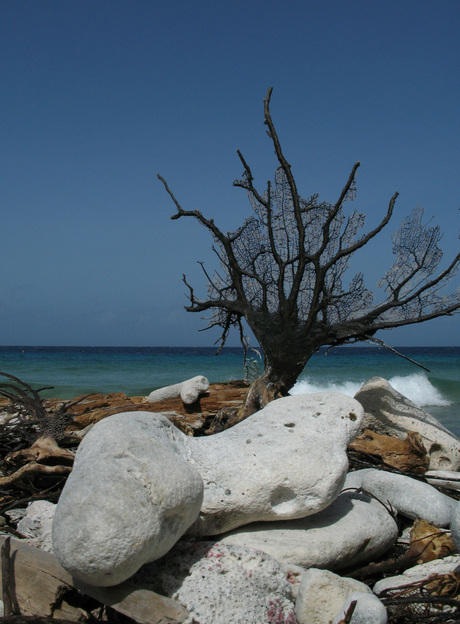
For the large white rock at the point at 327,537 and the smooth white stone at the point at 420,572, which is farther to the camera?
the large white rock at the point at 327,537

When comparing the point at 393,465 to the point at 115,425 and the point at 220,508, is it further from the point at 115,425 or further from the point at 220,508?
the point at 115,425

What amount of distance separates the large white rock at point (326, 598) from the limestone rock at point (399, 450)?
8.65ft

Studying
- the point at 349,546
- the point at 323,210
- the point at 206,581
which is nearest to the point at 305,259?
the point at 323,210

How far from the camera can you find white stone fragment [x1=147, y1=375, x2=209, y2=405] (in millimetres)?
6102

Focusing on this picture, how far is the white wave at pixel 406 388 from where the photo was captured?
18875 mm

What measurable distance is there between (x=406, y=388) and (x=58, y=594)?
21056 mm

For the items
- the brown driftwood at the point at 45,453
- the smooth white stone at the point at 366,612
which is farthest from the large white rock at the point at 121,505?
the brown driftwood at the point at 45,453

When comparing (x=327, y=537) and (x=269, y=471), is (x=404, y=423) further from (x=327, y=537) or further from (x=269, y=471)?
(x=269, y=471)

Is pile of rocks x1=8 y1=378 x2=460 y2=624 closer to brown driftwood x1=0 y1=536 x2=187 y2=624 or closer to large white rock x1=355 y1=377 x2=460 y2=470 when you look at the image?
brown driftwood x1=0 y1=536 x2=187 y2=624

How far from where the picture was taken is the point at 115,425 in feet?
9.29

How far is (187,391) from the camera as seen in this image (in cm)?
610

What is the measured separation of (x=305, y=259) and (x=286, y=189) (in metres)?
1.17

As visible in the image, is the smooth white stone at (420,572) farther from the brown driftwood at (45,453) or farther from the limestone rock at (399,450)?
the brown driftwood at (45,453)

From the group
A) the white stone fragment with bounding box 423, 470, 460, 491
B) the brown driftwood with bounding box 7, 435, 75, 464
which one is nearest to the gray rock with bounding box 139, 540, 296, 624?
the brown driftwood with bounding box 7, 435, 75, 464
